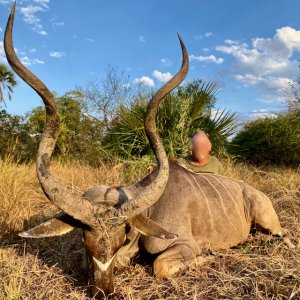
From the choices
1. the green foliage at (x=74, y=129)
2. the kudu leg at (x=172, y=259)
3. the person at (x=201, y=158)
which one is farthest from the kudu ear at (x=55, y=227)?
the green foliage at (x=74, y=129)

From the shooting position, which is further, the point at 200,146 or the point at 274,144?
the point at 274,144

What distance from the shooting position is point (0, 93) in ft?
53.0

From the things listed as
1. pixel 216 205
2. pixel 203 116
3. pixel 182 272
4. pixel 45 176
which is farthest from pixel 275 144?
pixel 45 176

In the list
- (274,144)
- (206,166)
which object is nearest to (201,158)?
(206,166)

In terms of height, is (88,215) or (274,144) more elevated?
(274,144)

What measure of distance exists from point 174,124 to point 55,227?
5477mm

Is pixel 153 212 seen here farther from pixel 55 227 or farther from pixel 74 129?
pixel 74 129

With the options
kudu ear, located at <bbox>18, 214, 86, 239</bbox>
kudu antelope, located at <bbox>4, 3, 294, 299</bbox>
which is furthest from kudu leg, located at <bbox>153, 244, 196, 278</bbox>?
kudu ear, located at <bbox>18, 214, 86, 239</bbox>

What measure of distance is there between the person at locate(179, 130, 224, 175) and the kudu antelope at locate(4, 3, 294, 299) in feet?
2.80

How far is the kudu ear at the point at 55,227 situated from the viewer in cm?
290

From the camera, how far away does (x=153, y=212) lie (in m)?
3.66

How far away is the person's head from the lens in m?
5.23

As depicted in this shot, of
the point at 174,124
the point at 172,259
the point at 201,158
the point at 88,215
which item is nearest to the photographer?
the point at 88,215

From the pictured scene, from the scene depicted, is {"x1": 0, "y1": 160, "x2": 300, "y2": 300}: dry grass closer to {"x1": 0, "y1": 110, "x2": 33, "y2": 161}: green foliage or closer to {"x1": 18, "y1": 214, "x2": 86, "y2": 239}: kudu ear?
{"x1": 18, "y1": 214, "x2": 86, "y2": 239}: kudu ear
